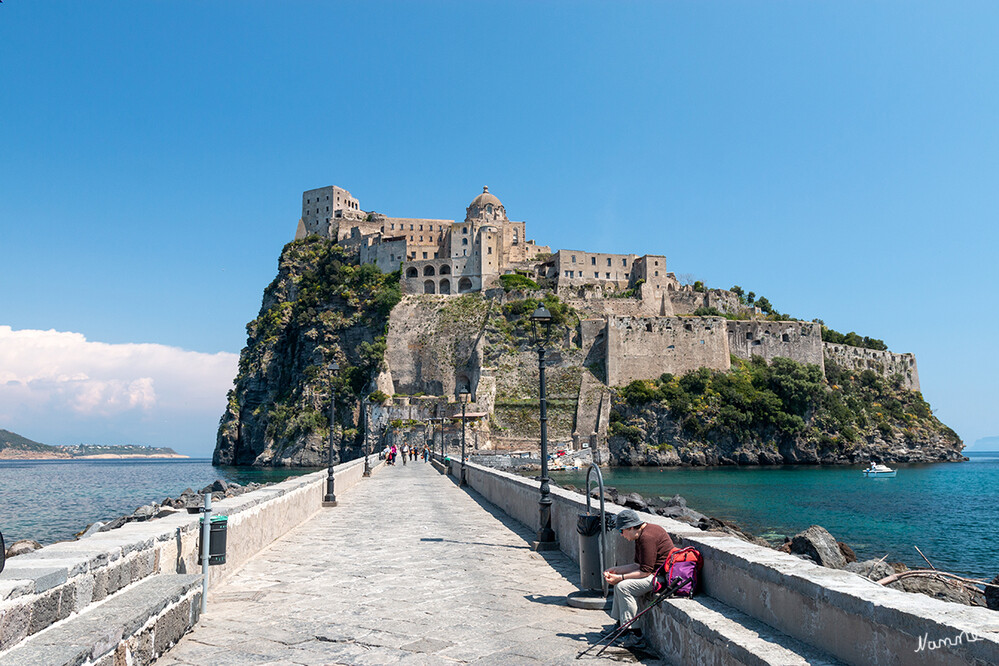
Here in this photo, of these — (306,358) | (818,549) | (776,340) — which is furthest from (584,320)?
(818,549)

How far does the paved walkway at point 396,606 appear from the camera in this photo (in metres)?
5.09

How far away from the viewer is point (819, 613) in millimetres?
3637

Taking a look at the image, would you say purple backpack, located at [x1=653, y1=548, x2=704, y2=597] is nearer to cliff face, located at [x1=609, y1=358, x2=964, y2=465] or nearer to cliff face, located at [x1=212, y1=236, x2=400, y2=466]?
cliff face, located at [x1=609, y1=358, x2=964, y2=465]

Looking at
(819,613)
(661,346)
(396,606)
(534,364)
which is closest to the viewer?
(819,613)

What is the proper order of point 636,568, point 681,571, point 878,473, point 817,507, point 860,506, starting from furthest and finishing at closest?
point 878,473 → point 860,506 → point 817,507 → point 636,568 → point 681,571

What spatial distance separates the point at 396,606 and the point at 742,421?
5942 cm

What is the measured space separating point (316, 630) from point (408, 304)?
68507mm

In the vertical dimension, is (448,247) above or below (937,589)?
above

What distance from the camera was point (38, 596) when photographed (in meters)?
3.85

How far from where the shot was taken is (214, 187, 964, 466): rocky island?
61.8 meters

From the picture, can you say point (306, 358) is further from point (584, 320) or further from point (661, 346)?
point (661, 346)

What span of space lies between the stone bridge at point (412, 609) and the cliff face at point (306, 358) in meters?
62.0

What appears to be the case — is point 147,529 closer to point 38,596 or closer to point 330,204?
point 38,596

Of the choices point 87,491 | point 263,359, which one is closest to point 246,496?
point 87,491
